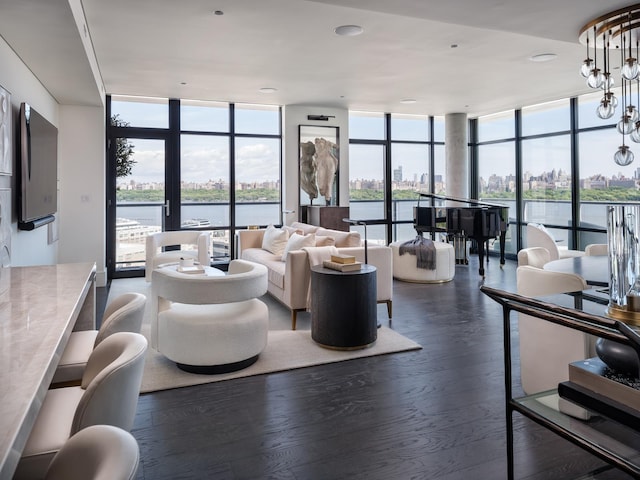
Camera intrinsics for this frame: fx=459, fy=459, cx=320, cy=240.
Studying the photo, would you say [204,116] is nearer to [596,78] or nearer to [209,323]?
[209,323]

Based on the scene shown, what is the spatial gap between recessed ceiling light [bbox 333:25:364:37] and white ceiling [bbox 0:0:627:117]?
3.6 inches

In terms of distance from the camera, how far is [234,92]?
7.47m

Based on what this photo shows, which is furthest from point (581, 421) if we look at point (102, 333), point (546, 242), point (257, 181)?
point (257, 181)

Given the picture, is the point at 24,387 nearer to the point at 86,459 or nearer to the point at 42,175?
the point at 86,459

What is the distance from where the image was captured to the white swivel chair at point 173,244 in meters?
6.70

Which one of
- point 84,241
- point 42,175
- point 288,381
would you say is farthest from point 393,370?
point 84,241

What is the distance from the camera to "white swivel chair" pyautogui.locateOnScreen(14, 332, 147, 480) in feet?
3.87

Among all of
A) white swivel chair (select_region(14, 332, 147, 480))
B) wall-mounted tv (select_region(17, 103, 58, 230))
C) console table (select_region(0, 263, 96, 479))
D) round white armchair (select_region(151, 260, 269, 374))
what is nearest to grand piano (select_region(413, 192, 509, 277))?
round white armchair (select_region(151, 260, 269, 374))

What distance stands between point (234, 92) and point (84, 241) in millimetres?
3271

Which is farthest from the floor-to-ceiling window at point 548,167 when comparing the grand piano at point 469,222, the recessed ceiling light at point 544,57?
the recessed ceiling light at point 544,57

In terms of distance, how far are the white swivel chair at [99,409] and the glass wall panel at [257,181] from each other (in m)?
7.21

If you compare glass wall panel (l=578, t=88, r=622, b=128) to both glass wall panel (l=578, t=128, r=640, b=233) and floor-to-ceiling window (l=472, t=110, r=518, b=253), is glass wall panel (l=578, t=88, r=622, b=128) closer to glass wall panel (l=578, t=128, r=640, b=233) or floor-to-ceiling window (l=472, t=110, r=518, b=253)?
glass wall panel (l=578, t=128, r=640, b=233)

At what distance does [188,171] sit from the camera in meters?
8.20

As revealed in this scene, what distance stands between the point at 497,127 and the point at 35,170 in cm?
868
